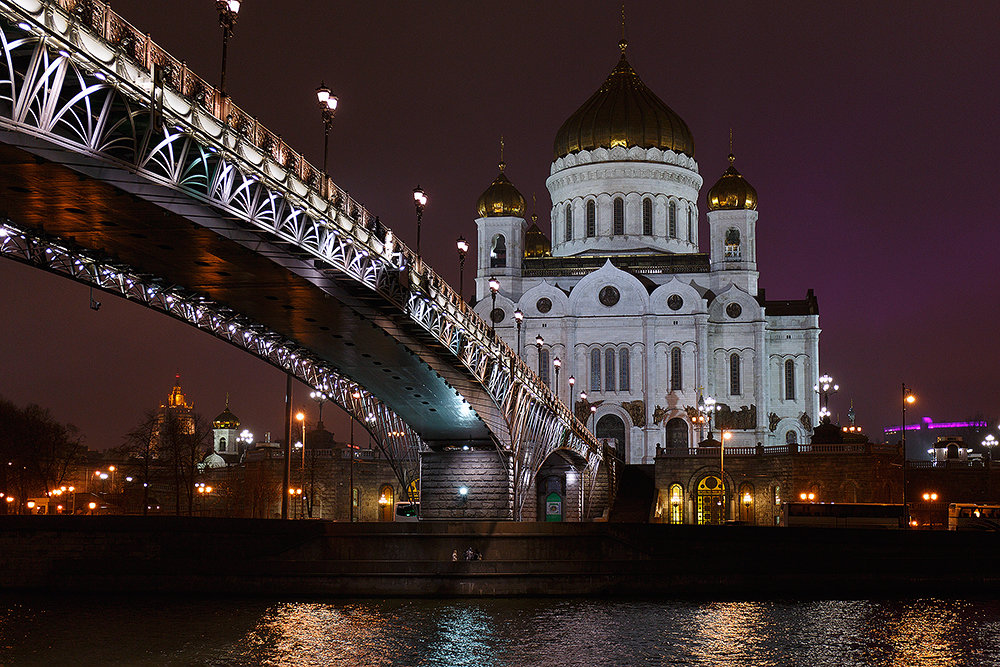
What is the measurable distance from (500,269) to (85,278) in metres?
55.8

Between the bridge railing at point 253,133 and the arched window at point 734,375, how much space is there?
42.5 metres

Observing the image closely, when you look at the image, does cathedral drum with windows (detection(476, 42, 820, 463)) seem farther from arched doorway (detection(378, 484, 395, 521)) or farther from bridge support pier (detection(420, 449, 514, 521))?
bridge support pier (detection(420, 449, 514, 521))

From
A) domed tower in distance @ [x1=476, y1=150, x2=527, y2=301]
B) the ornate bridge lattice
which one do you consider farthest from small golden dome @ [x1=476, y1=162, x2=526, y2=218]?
the ornate bridge lattice

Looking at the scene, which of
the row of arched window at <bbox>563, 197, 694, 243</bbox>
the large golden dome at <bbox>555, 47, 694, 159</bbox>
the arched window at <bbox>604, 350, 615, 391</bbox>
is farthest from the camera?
the row of arched window at <bbox>563, 197, 694, 243</bbox>

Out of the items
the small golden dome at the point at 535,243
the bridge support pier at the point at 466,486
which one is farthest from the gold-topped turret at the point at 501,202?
the bridge support pier at the point at 466,486

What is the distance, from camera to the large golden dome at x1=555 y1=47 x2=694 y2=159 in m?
85.6

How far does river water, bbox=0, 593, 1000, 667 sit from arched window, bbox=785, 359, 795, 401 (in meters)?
48.4

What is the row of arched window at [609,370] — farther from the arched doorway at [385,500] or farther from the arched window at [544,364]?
the arched doorway at [385,500]

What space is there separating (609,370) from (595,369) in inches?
37.0

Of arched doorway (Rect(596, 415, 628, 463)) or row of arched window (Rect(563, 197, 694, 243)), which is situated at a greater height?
row of arched window (Rect(563, 197, 694, 243))

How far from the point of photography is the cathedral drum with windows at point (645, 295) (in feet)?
263

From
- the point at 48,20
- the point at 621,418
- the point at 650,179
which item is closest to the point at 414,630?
the point at 48,20

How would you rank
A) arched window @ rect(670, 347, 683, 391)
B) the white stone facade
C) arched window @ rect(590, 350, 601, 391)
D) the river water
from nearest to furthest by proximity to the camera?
1. the river water
2. the white stone facade
3. arched window @ rect(670, 347, 683, 391)
4. arched window @ rect(590, 350, 601, 391)

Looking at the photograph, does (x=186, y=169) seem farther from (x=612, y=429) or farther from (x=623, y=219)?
(x=623, y=219)
